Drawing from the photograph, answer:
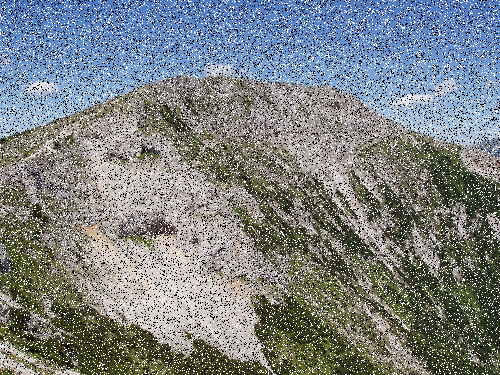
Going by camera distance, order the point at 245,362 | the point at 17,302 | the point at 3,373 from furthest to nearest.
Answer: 1. the point at 245,362
2. the point at 17,302
3. the point at 3,373

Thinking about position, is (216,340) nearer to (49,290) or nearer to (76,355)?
(76,355)

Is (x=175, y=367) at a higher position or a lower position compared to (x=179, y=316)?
lower

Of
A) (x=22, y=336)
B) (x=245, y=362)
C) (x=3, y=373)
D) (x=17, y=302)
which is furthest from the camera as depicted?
(x=245, y=362)

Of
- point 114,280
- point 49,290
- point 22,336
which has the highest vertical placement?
point 114,280

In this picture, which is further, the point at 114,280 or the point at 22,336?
the point at 114,280

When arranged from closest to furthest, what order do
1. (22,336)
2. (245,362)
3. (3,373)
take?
(3,373), (22,336), (245,362)

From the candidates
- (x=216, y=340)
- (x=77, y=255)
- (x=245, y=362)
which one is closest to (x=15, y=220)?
(x=77, y=255)

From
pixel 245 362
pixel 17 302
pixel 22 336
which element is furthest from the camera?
pixel 245 362

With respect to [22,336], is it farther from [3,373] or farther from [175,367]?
[175,367]

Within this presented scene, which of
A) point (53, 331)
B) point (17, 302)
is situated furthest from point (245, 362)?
point (17, 302)
